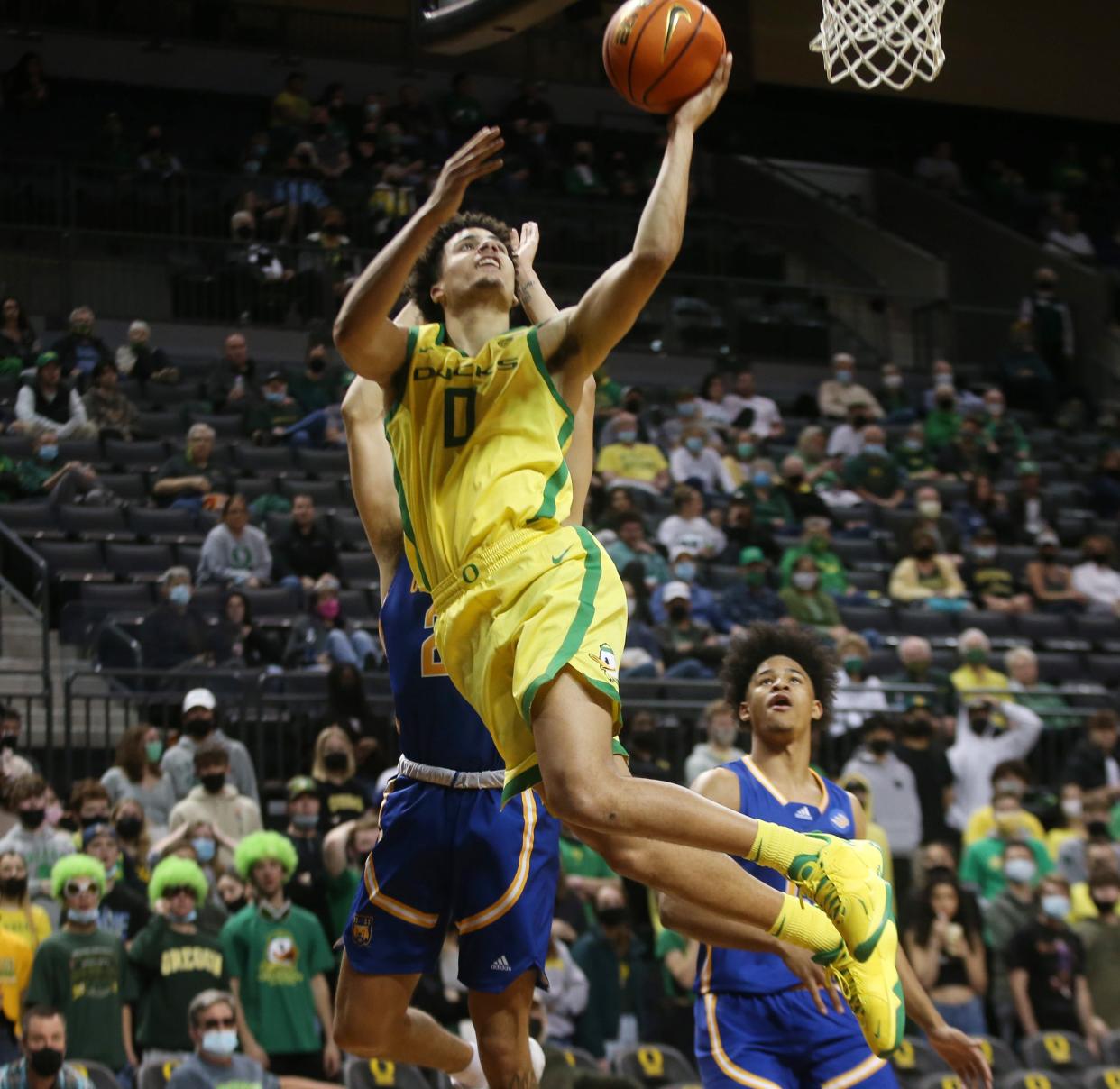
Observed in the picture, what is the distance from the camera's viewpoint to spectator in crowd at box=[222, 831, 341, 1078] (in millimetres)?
9656

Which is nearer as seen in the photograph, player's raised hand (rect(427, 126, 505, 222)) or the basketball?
player's raised hand (rect(427, 126, 505, 222))

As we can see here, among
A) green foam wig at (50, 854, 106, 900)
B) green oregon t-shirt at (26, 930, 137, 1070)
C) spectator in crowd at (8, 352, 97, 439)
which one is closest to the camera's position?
green oregon t-shirt at (26, 930, 137, 1070)

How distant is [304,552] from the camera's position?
14.0 metres

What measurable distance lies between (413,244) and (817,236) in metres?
18.7

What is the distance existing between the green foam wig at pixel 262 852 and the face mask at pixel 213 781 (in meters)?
0.71

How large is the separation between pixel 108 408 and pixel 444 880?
10.3 metres

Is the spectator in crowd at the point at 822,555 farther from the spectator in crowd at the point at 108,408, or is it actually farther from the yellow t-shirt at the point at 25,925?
the yellow t-shirt at the point at 25,925

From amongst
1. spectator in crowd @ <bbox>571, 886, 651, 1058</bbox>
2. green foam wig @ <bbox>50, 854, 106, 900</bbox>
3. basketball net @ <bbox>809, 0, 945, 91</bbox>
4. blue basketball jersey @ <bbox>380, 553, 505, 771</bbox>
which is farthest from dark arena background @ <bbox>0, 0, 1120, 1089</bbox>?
blue basketball jersey @ <bbox>380, 553, 505, 771</bbox>

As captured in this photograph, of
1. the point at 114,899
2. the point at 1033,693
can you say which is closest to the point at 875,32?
the point at 114,899

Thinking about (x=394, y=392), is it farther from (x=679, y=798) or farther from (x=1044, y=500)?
(x=1044, y=500)

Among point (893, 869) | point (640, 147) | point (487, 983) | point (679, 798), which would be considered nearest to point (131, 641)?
point (893, 869)

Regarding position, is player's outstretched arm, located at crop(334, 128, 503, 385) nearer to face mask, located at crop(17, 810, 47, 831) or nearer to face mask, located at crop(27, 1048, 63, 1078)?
face mask, located at crop(27, 1048, 63, 1078)

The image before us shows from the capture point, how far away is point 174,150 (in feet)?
68.7

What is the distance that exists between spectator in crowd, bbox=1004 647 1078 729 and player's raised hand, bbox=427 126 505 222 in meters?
9.14
